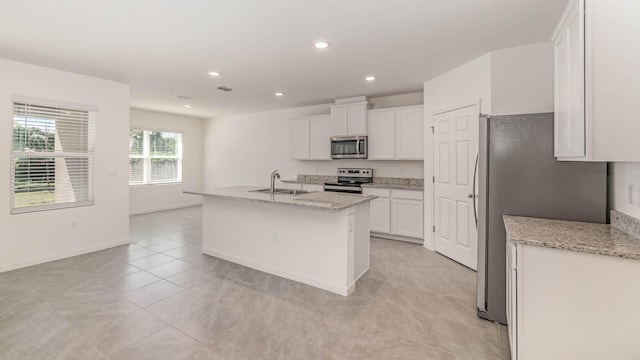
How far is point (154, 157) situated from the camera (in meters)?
7.55

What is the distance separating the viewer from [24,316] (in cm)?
250

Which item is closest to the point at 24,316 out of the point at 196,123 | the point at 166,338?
the point at 166,338

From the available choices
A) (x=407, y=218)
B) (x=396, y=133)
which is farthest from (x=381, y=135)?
(x=407, y=218)

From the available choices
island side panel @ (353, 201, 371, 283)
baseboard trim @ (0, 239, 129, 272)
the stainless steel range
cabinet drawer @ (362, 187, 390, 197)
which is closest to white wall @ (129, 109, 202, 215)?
baseboard trim @ (0, 239, 129, 272)

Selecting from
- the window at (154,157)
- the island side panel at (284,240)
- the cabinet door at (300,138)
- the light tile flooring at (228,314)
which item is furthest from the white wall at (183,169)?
the island side panel at (284,240)

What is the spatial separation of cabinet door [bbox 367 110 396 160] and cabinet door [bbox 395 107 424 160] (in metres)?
0.10

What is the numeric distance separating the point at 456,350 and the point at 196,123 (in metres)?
8.36

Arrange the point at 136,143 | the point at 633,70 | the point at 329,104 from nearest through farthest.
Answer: the point at 633,70 < the point at 329,104 < the point at 136,143

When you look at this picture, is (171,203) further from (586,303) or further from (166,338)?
(586,303)

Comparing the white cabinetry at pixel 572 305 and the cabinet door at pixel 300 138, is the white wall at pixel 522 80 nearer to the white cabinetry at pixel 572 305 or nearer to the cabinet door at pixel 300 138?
the white cabinetry at pixel 572 305

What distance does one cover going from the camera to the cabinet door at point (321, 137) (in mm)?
5844

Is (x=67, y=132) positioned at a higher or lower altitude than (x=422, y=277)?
higher

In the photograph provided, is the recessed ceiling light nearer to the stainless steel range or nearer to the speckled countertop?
the speckled countertop

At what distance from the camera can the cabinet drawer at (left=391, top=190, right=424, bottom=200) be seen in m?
4.68
